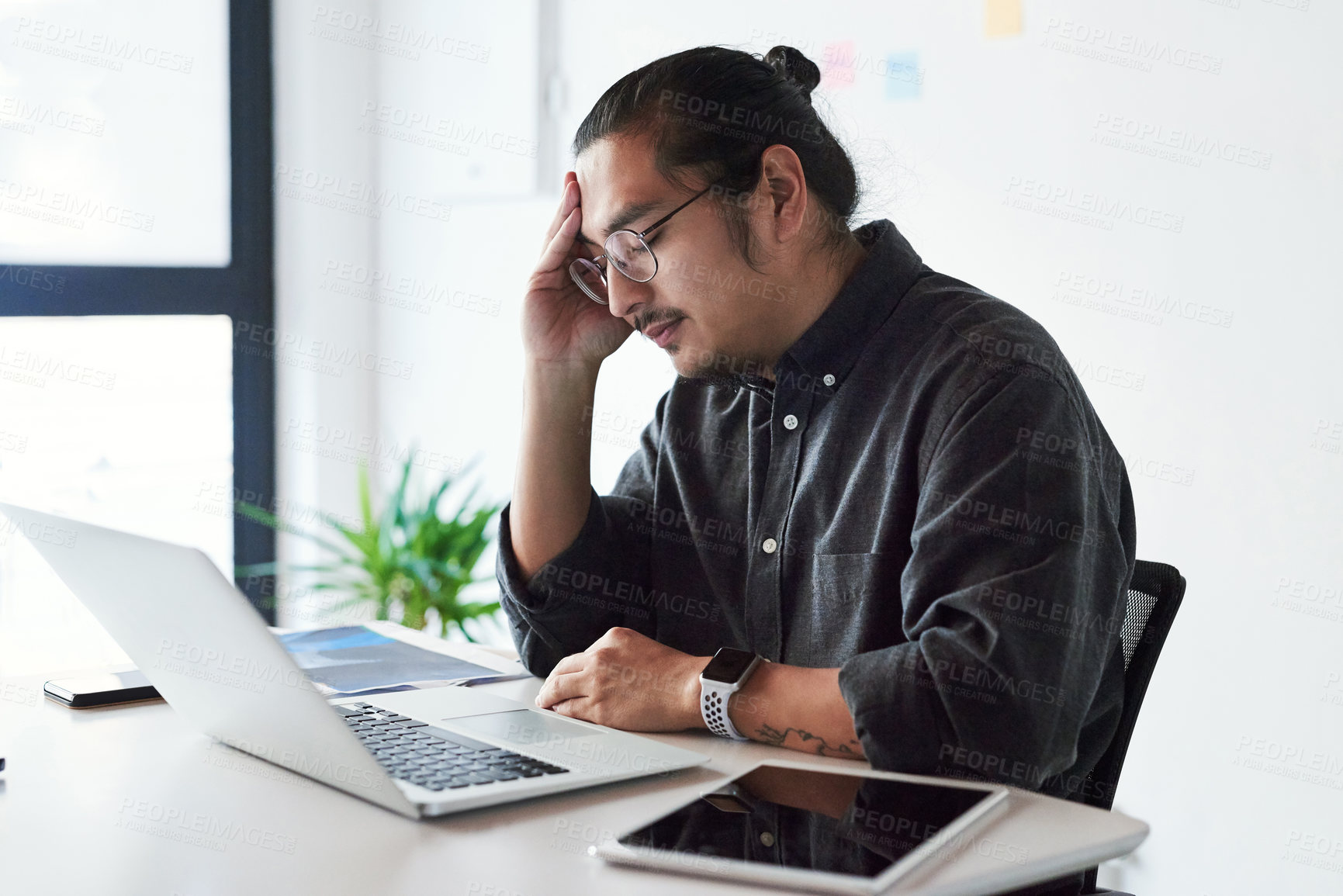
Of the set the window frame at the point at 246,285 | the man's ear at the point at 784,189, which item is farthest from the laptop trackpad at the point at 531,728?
the window frame at the point at 246,285

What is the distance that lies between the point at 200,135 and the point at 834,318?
2.50 meters

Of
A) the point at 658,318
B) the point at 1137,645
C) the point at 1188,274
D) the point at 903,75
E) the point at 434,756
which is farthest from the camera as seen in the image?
the point at 903,75

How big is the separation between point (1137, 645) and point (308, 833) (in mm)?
815

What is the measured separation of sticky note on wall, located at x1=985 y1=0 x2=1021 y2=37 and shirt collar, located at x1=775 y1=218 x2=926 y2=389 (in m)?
1.02

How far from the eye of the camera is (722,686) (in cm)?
118

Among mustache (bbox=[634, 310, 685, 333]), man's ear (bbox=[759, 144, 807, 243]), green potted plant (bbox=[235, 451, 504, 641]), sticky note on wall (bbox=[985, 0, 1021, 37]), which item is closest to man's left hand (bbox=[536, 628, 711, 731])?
mustache (bbox=[634, 310, 685, 333])

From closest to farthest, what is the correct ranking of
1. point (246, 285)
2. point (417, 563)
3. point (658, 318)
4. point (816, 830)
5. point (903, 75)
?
point (816, 830) → point (658, 318) → point (903, 75) → point (417, 563) → point (246, 285)

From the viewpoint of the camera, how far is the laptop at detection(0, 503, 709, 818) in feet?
3.03

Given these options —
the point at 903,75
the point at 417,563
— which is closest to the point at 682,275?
the point at 903,75

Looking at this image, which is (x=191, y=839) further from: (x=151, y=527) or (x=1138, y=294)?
(x=151, y=527)

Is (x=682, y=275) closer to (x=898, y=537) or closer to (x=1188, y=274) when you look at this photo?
(x=898, y=537)

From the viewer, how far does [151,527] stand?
3.38 m

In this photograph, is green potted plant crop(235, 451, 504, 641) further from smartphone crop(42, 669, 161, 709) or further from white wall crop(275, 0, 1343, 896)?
smartphone crop(42, 669, 161, 709)

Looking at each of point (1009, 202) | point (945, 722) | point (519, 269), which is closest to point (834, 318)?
point (945, 722)
